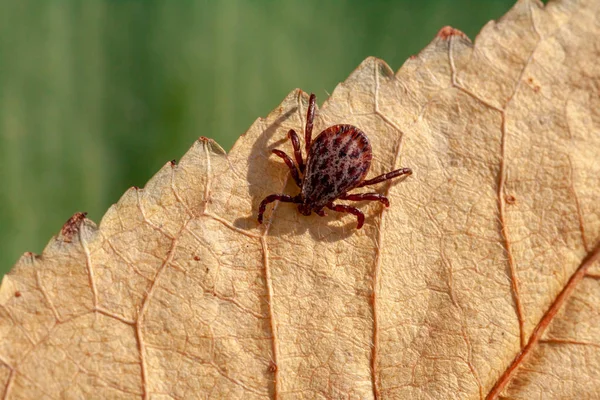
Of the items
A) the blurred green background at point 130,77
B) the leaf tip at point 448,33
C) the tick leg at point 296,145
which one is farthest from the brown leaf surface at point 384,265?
the blurred green background at point 130,77

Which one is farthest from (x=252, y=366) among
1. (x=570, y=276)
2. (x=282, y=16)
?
(x=282, y=16)

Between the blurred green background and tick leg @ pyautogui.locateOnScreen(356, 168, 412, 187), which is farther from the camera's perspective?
the blurred green background

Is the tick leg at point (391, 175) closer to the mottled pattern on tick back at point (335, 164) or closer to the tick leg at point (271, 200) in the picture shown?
the mottled pattern on tick back at point (335, 164)

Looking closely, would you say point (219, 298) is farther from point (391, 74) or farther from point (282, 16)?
point (282, 16)

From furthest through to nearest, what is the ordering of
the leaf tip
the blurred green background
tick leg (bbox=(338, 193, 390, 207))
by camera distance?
the blurred green background, tick leg (bbox=(338, 193, 390, 207)), the leaf tip

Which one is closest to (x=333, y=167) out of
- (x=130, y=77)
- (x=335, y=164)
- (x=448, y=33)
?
(x=335, y=164)

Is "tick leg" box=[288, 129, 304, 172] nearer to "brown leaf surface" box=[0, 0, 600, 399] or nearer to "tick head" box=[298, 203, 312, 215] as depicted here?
"brown leaf surface" box=[0, 0, 600, 399]

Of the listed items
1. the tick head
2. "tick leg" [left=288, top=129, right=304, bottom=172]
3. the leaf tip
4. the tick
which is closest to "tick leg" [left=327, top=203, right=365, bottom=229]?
the tick
